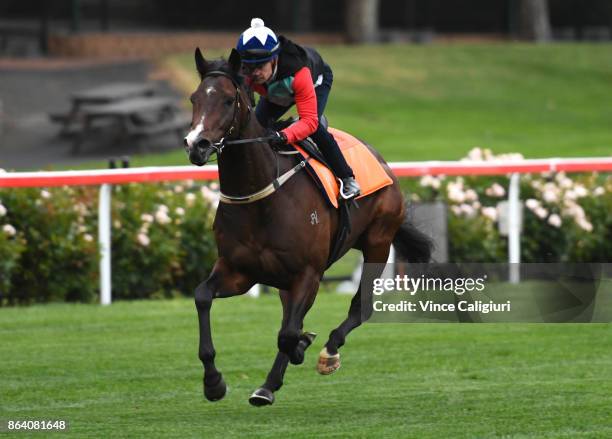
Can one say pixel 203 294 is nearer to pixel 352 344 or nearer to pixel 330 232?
pixel 330 232

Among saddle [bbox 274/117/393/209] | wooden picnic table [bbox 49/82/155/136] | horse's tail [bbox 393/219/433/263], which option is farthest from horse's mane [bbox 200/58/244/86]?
wooden picnic table [bbox 49/82/155/136]

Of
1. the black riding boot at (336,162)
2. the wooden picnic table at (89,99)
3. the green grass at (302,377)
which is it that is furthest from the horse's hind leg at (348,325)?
the wooden picnic table at (89,99)

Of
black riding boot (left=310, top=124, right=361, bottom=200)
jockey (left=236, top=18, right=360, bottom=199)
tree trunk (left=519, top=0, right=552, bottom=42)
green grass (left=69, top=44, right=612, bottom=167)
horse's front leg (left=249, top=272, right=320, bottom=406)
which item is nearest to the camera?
horse's front leg (left=249, top=272, right=320, bottom=406)

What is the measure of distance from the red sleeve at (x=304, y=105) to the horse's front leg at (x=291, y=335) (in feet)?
2.34

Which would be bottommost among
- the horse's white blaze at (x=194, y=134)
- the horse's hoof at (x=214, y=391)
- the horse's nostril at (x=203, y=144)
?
the horse's hoof at (x=214, y=391)

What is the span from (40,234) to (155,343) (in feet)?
6.62

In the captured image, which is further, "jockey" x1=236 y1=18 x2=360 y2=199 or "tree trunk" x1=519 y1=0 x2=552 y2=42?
"tree trunk" x1=519 y1=0 x2=552 y2=42

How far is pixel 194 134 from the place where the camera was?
20.6 feet

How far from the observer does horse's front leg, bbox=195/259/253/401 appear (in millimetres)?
6797

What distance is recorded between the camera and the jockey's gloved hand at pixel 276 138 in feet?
23.1

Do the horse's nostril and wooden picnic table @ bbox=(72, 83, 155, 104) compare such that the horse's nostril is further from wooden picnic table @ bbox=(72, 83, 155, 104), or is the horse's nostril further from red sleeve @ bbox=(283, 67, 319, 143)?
wooden picnic table @ bbox=(72, 83, 155, 104)

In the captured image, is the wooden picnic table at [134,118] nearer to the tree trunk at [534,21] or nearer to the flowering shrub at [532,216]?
the flowering shrub at [532,216]

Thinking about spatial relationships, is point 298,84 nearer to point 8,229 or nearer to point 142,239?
point 8,229

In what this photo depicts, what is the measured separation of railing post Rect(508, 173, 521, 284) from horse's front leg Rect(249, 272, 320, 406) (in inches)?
194
